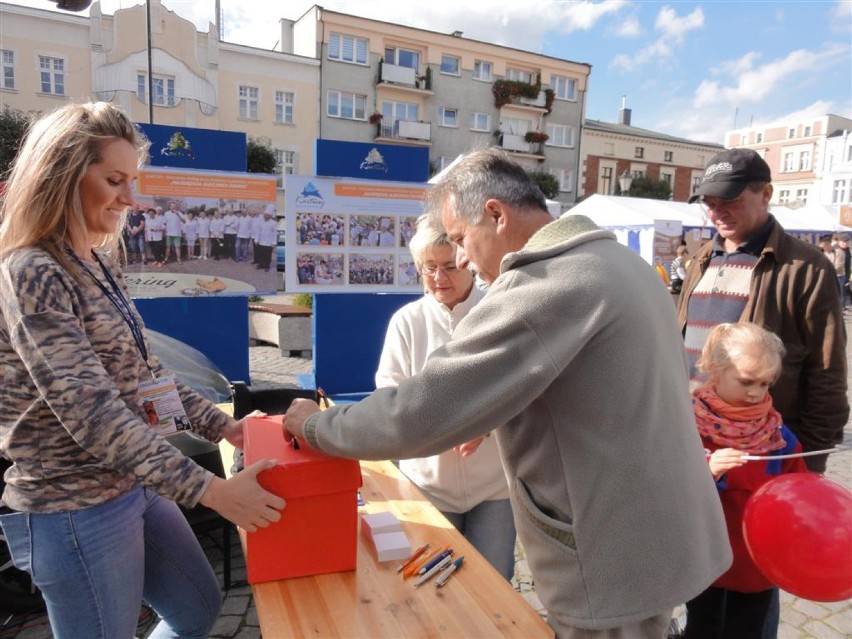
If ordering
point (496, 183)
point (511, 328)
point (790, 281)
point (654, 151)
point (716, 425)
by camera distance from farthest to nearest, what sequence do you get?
point (654, 151) < point (790, 281) < point (716, 425) < point (496, 183) < point (511, 328)

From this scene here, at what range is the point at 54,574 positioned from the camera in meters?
1.31

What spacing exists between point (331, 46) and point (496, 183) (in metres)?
31.8

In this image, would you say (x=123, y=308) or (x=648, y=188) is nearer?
(x=123, y=308)

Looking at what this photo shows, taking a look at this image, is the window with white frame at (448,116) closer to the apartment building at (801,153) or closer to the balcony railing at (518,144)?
the balcony railing at (518,144)

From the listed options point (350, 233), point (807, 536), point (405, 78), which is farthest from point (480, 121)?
point (807, 536)

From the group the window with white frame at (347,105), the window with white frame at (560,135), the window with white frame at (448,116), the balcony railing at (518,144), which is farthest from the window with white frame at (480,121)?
the window with white frame at (347,105)

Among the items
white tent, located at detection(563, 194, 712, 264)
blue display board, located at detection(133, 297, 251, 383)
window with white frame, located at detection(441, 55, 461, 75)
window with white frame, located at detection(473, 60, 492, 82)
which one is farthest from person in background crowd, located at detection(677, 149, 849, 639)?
window with white frame, located at detection(473, 60, 492, 82)

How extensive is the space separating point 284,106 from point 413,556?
30.2m

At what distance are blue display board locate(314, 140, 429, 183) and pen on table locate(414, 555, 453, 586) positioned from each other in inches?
169

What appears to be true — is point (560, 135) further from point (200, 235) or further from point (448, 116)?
point (200, 235)

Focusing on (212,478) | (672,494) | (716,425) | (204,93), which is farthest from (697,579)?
(204,93)

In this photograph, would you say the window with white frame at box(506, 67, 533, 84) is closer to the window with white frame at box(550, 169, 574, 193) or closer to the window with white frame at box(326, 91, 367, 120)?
the window with white frame at box(550, 169, 574, 193)

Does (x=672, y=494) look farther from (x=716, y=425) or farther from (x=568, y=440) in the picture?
(x=716, y=425)

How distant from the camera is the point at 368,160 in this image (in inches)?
212
